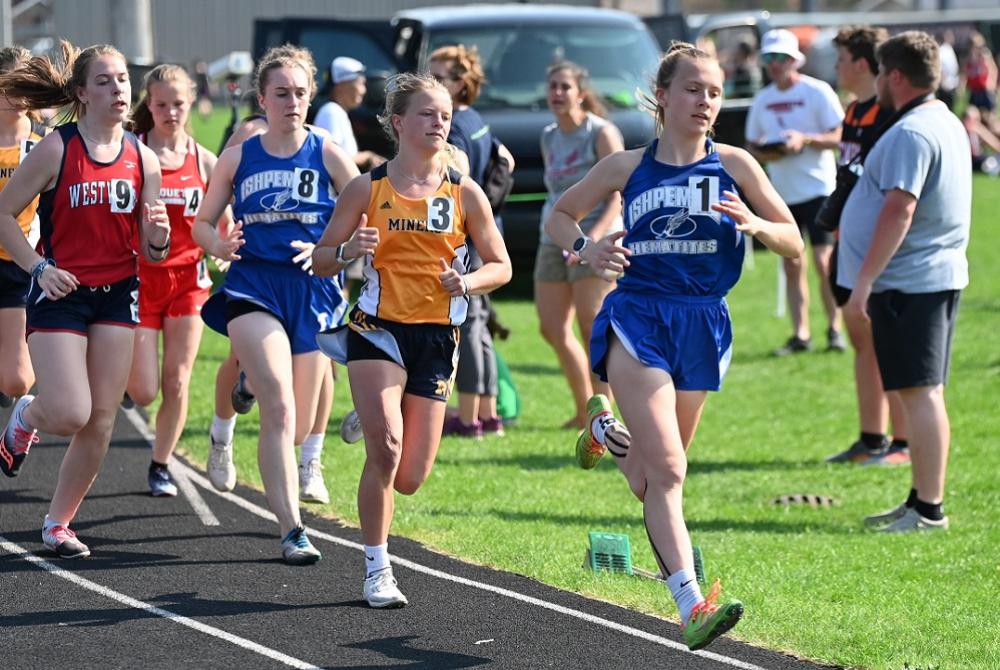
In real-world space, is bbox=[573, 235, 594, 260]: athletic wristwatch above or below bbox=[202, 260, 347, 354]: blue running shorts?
above

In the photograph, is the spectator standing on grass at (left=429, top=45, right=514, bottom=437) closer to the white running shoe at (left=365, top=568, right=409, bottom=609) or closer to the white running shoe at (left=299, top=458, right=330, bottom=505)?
the white running shoe at (left=299, top=458, right=330, bottom=505)

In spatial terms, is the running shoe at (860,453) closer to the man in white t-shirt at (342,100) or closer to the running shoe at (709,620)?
the man in white t-shirt at (342,100)

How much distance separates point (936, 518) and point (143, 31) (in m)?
13.4

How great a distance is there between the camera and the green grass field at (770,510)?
6344 mm

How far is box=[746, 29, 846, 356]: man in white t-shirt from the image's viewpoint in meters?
12.5

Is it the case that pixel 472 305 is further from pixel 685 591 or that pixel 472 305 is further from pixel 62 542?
Answer: pixel 685 591

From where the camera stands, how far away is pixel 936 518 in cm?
790

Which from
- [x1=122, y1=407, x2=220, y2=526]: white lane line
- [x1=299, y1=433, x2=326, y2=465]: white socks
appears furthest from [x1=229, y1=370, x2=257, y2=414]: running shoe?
[x1=122, y1=407, x2=220, y2=526]: white lane line

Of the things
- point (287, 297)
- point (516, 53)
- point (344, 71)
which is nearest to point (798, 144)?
point (344, 71)

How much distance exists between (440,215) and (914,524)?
10.5ft

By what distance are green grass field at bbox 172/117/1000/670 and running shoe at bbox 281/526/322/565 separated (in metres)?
0.74

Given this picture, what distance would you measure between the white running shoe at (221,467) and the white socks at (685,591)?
2983 millimetres

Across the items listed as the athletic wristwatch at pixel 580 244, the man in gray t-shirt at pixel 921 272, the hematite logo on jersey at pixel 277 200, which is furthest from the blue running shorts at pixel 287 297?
the man in gray t-shirt at pixel 921 272

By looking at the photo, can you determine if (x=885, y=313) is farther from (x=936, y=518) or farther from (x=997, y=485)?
(x=997, y=485)
